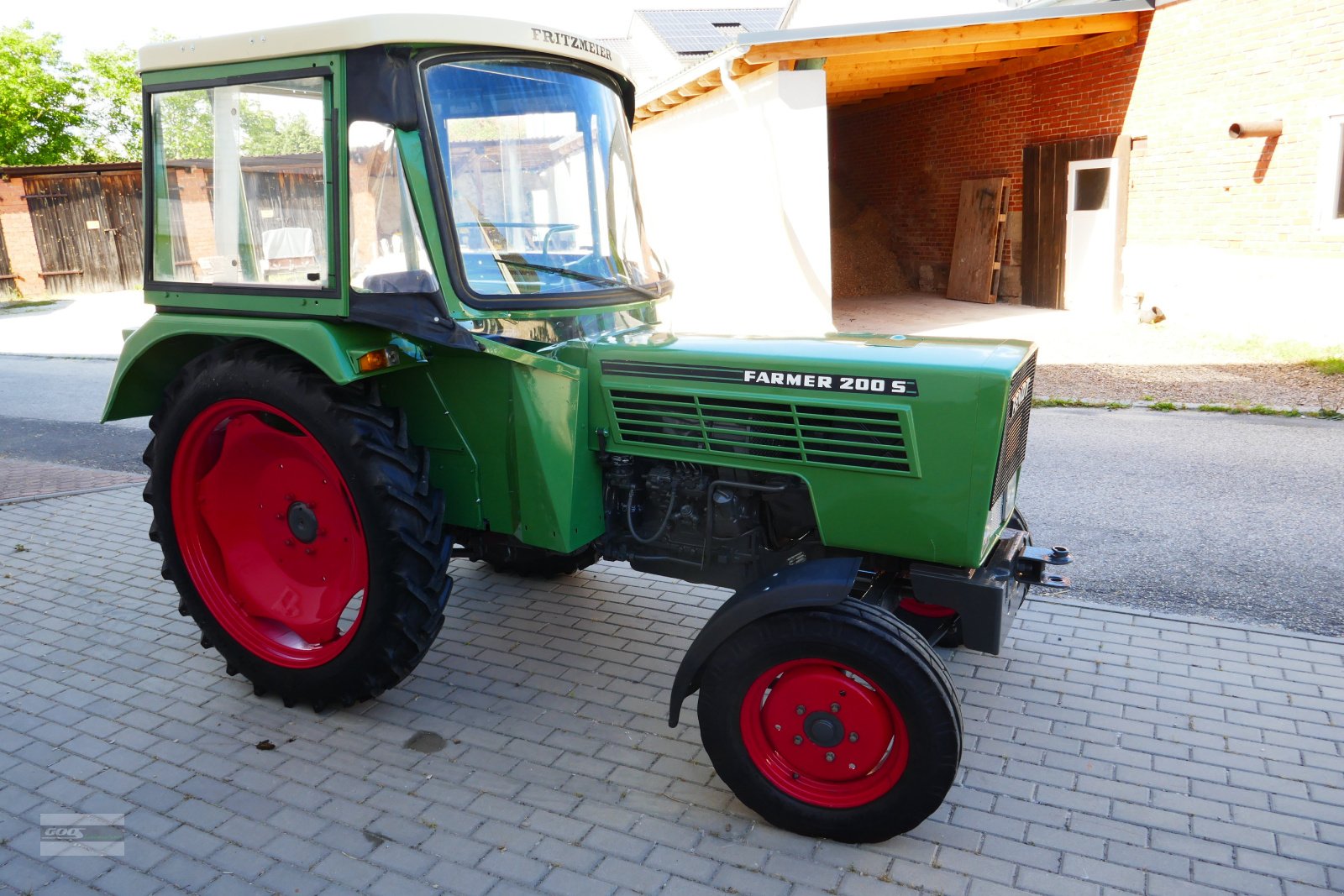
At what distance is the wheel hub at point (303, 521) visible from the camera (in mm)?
3500

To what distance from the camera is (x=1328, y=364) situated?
884cm

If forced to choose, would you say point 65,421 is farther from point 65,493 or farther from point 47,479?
point 65,493

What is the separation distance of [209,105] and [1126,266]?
11128mm

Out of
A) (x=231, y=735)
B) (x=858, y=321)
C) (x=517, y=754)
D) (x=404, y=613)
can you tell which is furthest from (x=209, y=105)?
(x=858, y=321)

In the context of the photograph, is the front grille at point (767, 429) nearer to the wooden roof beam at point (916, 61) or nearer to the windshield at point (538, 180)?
the windshield at point (538, 180)

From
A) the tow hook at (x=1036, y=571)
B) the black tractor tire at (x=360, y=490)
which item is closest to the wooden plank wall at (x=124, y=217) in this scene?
the black tractor tire at (x=360, y=490)

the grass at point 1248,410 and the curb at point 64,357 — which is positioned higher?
the curb at point 64,357

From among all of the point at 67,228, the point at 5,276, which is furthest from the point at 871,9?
the point at 5,276

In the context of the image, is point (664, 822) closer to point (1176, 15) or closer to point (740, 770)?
point (740, 770)

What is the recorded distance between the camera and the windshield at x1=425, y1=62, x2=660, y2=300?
304 cm

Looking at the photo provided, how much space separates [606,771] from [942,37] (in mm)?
9868

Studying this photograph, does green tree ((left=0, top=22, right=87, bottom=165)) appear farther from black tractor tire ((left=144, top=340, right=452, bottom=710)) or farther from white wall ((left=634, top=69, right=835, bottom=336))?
black tractor tire ((left=144, top=340, right=452, bottom=710))

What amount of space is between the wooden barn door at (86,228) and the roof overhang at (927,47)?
14508 millimetres

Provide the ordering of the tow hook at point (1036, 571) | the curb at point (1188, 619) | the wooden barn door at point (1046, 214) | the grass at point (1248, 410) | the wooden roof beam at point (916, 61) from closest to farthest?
1. the tow hook at point (1036, 571)
2. the curb at point (1188, 619)
3. the grass at point (1248, 410)
4. the wooden roof beam at point (916, 61)
5. the wooden barn door at point (1046, 214)
